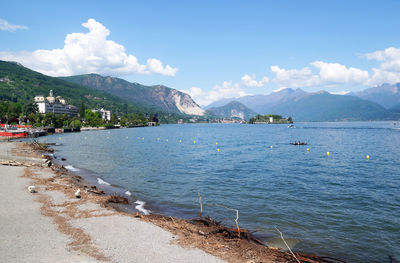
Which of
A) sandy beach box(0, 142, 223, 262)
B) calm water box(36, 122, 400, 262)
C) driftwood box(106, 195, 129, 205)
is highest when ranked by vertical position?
sandy beach box(0, 142, 223, 262)

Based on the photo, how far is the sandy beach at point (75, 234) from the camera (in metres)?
10.9

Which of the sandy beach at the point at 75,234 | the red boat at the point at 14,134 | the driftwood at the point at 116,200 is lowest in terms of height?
the driftwood at the point at 116,200

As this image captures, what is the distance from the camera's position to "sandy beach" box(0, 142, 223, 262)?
35.6ft

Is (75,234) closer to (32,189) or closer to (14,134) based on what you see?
(32,189)

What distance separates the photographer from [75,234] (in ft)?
42.8

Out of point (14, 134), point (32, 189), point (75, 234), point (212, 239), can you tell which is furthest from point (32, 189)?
point (14, 134)

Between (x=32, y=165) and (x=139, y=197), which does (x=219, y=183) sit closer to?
(x=139, y=197)

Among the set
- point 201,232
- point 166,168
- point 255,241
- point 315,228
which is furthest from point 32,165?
point 315,228

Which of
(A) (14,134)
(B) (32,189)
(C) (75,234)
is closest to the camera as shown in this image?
(C) (75,234)

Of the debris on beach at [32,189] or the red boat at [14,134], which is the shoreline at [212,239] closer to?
the debris on beach at [32,189]

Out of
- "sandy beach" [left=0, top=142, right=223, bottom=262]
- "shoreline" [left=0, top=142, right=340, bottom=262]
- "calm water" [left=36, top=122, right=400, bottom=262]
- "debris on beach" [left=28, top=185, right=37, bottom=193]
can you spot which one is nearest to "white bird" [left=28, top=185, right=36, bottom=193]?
"debris on beach" [left=28, top=185, right=37, bottom=193]

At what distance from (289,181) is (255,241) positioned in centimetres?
1773

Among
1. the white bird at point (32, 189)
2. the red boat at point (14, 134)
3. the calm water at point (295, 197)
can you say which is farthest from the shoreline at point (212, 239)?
the red boat at point (14, 134)

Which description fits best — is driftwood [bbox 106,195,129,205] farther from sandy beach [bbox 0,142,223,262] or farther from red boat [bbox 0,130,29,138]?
red boat [bbox 0,130,29,138]
